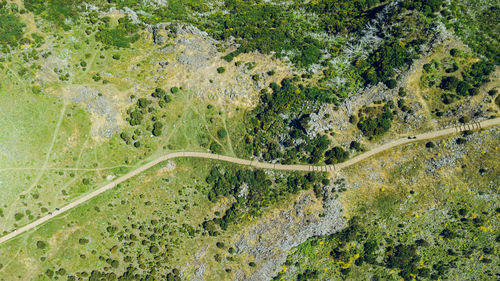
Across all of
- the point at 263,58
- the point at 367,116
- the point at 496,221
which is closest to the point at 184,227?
the point at 263,58

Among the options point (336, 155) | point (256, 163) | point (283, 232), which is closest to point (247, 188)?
point (256, 163)

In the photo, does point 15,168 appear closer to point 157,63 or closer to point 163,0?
point 157,63

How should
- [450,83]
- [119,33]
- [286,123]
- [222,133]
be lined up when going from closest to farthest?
[450,83]
[286,123]
[222,133]
[119,33]

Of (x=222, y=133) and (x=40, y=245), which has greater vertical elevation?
(x=222, y=133)

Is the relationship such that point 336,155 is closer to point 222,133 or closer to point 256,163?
point 256,163

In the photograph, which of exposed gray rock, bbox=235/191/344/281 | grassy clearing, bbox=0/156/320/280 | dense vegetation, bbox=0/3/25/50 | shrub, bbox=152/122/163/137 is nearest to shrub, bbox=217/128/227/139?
grassy clearing, bbox=0/156/320/280

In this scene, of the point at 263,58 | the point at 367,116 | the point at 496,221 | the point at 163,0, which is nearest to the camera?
the point at 496,221

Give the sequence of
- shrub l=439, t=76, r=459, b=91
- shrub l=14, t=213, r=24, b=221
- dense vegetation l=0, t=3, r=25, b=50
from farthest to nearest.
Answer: dense vegetation l=0, t=3, r=25, b=50 < shrub l=14, t=213, r=24, b=221 < shrub l=439, t=76, r=459, b=91

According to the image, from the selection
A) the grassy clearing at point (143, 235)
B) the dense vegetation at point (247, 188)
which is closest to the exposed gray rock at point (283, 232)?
the grassy clearing at point (143, 235)

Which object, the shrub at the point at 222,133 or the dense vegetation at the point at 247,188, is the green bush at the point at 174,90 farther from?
the dense vegetation at the point at 247,188

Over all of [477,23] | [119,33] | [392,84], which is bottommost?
[392,84]

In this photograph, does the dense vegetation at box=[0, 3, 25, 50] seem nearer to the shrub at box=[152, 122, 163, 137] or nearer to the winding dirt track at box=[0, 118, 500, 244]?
the shrub at box=[152, 122, 163, 137]
